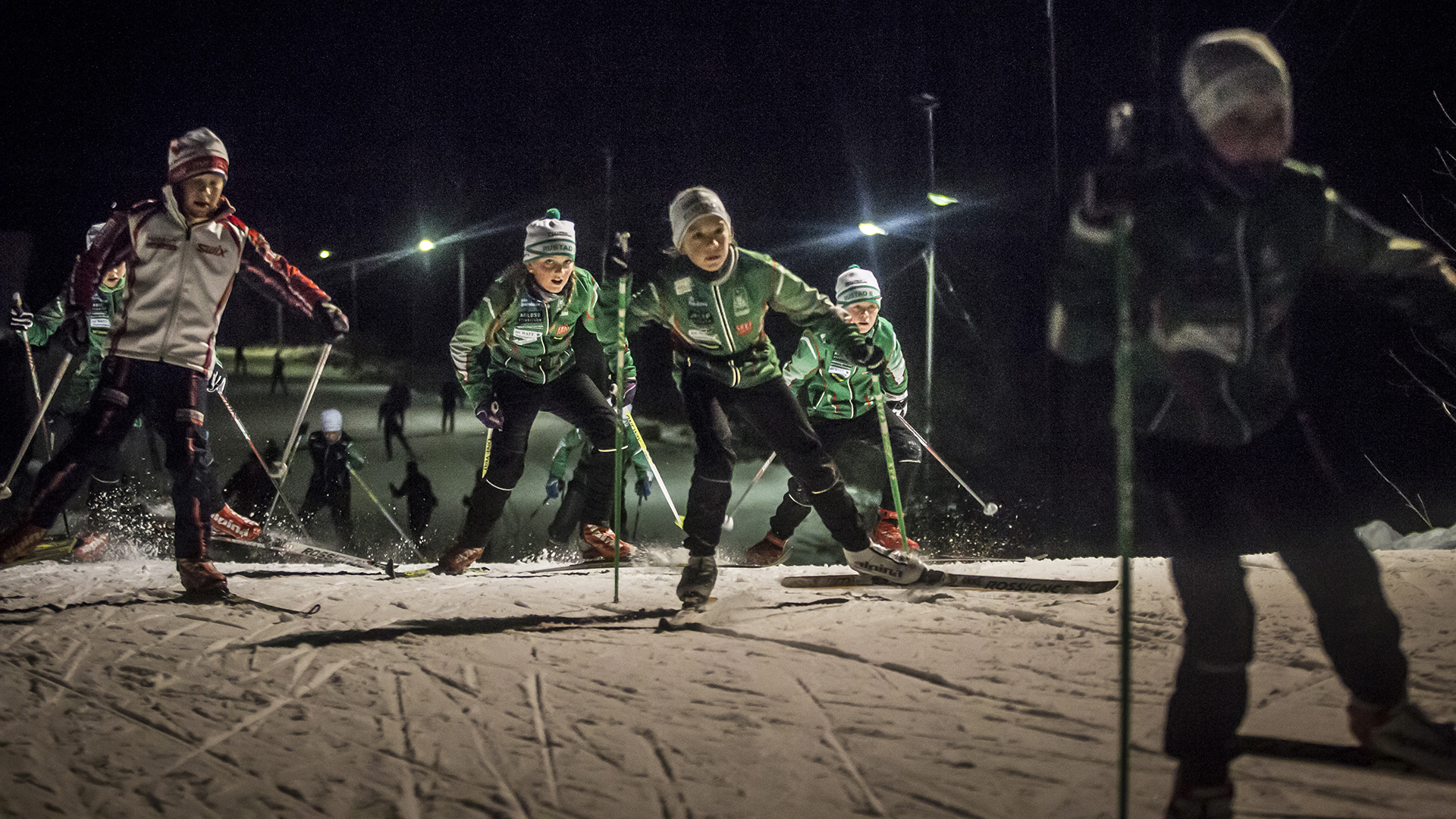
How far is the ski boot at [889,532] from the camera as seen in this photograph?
575cm

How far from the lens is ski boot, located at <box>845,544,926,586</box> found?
162 inches

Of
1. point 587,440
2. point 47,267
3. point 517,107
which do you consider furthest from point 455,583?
point 47,267

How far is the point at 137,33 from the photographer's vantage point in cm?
611

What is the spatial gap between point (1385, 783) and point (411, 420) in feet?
19.6

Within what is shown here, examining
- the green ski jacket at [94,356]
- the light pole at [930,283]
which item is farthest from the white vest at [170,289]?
the light pole at [930,283]

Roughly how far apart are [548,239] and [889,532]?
2657 millimetres

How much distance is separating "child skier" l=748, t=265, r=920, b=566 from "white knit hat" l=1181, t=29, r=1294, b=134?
3833mm

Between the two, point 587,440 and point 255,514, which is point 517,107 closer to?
point 587,440

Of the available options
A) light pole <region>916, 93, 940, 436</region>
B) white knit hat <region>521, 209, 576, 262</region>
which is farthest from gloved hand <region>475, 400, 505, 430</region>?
light pole <region>916, 93, 940, 436</region>

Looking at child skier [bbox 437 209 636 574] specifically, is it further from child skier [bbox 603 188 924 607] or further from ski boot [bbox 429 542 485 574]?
child skier [bbox 603 188 924 607]

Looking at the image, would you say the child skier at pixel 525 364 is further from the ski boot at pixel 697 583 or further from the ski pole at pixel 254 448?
the ski boot at pixel 697 583

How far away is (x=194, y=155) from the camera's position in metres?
4.12

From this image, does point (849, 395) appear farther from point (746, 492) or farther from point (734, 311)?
point (734, 311)

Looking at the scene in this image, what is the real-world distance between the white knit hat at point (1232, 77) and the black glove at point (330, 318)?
3.58 m
